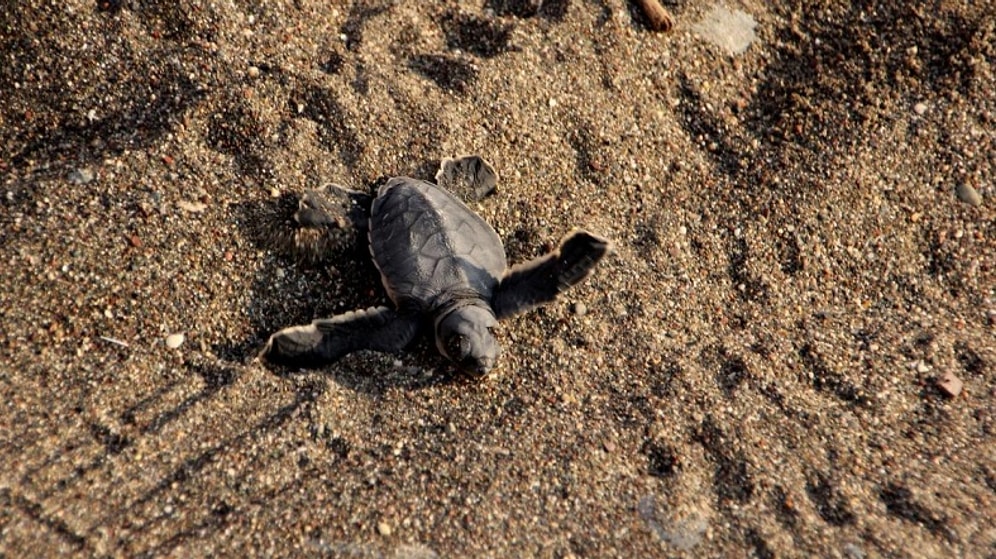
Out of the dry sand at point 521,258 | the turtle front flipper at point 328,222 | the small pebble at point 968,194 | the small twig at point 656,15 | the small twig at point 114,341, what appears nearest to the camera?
the dry sand at point 521,258

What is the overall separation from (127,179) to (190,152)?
10.6 inches

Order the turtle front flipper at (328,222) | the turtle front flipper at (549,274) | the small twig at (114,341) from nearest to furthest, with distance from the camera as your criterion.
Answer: the small twig at (114,341) → the turtle front flipper at (549,274) → the turtle front flipper at (328,222)

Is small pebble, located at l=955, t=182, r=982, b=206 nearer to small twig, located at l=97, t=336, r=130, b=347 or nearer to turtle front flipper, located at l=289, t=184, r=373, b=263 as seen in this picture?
turtle front flipper, located at l=289, t=184, r=373, b=263

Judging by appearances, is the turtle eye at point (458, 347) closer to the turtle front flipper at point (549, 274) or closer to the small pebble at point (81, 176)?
the turtle front flipper at point (549, 274)

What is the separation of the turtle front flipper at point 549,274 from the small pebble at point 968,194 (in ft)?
6.12

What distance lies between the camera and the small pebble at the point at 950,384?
2720 mm

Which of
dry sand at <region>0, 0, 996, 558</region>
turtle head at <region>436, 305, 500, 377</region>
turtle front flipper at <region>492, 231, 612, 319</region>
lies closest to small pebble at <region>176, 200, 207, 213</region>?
dry sand at <region>0, 0, 996, 558</region>

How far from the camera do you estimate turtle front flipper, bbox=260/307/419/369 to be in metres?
2.62

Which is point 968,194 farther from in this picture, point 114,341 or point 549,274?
point 114,341

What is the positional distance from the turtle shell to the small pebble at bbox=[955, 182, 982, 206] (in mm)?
2261

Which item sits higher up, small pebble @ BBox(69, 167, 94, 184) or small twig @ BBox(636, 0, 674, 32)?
small twig @ BBox(636, 0, 674, 32)

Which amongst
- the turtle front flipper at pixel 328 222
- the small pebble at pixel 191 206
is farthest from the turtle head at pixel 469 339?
the small pebble at pixel 191 206

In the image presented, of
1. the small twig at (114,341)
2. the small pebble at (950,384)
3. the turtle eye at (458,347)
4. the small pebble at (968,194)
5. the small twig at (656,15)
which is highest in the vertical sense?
the small twig at (656,15)

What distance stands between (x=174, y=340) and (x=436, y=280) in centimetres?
104
